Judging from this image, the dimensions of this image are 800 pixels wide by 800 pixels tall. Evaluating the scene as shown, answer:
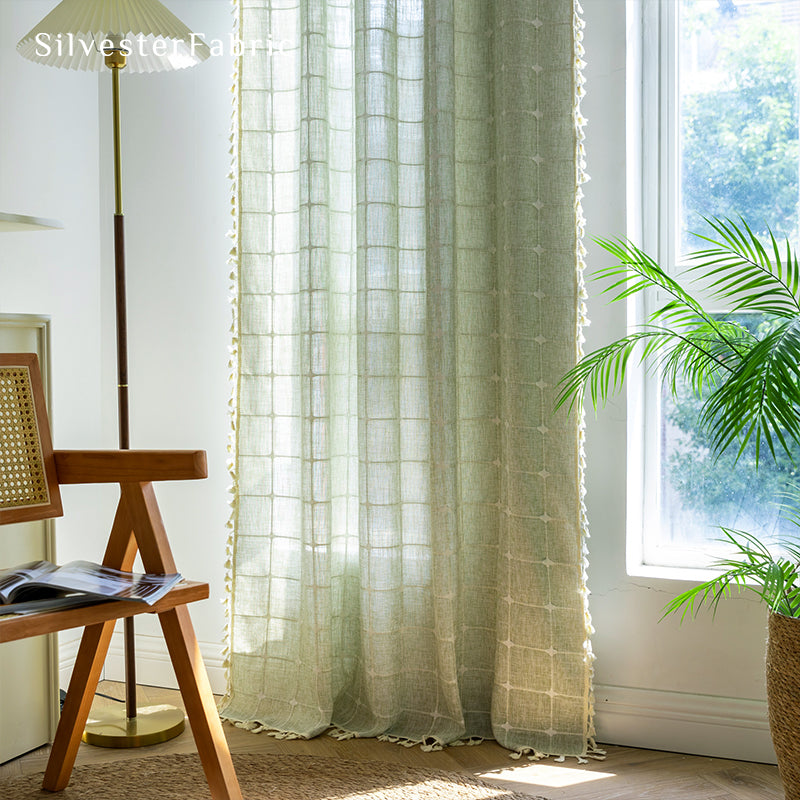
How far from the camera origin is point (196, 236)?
230 cm

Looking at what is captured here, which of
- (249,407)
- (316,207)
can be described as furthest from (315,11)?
(249,407)

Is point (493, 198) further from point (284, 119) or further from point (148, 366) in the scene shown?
point (148, 366)

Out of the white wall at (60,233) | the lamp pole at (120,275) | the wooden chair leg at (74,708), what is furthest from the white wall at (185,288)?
the wooden chair leg at (74,708)

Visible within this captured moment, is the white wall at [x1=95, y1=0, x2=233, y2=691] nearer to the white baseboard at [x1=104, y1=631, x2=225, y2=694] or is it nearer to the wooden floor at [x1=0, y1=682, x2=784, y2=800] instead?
the white baseboard at [x1=104, y1=631, x2=225, y2=694]

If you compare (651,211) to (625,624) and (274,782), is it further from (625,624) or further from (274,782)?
(274,782)

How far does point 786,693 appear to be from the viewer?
1.55 meters

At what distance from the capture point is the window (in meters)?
1.94

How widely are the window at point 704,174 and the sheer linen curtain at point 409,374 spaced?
0.26 m

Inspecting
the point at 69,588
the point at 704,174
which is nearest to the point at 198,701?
the point at 69,588

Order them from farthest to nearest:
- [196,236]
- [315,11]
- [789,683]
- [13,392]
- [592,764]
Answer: [196,236] → [315,11] → [592,764] → [13,392] → [789,683]

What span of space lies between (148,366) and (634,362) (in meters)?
1.23

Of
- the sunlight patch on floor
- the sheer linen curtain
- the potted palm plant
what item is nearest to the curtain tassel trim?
the sheer linen curtain

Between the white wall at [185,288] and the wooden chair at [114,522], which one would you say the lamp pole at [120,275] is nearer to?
the wooden chair at [114,522]

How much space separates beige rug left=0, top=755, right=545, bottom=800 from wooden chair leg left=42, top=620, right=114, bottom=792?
0.11 feet
